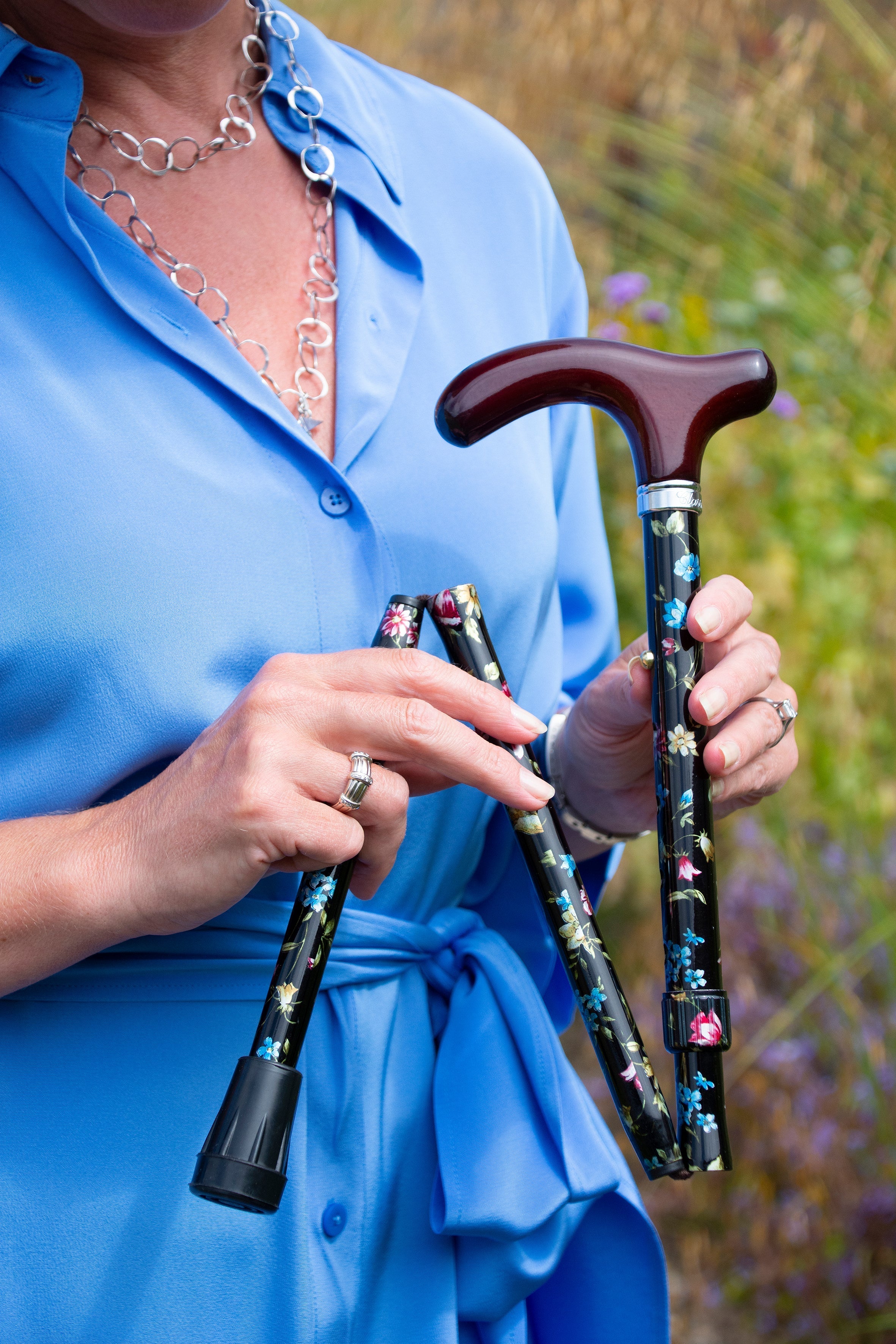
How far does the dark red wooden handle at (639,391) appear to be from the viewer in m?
0.92

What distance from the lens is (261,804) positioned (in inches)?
30.4

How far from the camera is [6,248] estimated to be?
0.94 metres

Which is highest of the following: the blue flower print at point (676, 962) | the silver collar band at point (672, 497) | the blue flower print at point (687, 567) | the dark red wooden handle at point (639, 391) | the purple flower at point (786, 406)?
the purple flower at point (786, 406)

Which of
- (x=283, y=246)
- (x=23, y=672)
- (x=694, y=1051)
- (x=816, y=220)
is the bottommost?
(x=694, y=1051)

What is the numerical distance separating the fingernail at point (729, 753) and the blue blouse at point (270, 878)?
269 mm

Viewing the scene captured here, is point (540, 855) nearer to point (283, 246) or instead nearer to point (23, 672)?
point (23, 672)

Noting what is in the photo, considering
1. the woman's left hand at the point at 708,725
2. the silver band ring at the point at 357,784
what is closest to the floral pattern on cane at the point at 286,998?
the silver band ring at the point at 357,784

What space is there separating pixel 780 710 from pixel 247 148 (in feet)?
2.48

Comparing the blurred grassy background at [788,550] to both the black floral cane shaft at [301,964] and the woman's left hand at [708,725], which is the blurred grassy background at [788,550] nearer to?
the woman's left hand at [708,725]

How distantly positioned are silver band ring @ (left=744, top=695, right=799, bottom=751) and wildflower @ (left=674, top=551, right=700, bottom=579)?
0.40 ft

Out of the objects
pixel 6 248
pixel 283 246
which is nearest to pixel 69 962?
pixel 6 248

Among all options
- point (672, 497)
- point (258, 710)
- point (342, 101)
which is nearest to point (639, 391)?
point (672, 497)

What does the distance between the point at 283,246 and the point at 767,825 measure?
1938mm

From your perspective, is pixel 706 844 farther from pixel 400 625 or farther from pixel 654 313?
pixel 654 313
